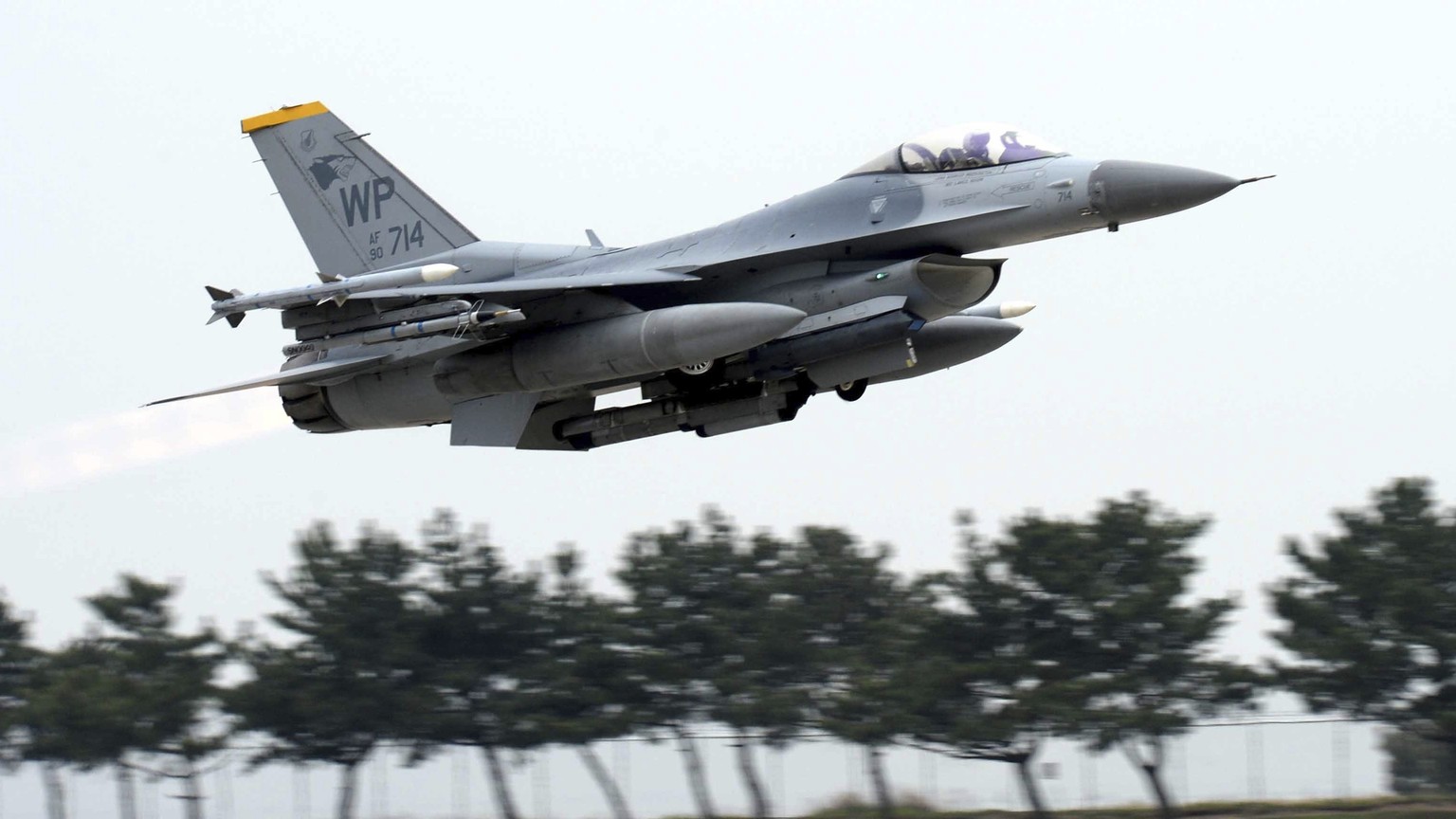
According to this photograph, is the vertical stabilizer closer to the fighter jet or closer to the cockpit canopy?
the fighter jet

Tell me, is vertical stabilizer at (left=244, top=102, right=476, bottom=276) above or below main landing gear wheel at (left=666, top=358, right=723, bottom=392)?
above

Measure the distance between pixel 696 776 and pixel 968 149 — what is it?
53.8ft

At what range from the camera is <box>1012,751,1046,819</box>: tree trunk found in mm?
29094

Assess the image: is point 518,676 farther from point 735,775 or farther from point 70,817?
point 70,817

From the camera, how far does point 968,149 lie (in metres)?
17.3

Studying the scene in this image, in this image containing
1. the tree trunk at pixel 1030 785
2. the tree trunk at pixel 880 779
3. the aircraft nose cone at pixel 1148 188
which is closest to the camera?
the aircraft nose cone at pixel 1148 188

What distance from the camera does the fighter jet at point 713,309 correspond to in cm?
1672

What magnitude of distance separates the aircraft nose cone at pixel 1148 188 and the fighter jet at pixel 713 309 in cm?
2

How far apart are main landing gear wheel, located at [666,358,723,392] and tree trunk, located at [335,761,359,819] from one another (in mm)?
17733

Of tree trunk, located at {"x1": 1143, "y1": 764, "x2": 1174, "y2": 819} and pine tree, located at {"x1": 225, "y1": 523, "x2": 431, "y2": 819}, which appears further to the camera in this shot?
pine tree, located at {"x1": 225, "y1": 523, "x2": 431, "y2": 819}

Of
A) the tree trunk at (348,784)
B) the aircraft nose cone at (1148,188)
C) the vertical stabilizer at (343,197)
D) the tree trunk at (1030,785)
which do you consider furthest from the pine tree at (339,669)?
the aircraft nose cone at (1148,188)

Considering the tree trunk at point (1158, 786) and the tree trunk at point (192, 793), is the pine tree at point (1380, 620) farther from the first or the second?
the tree trunk at point (192, 793)

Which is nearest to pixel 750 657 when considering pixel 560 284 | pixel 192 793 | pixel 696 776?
pixel 696 776

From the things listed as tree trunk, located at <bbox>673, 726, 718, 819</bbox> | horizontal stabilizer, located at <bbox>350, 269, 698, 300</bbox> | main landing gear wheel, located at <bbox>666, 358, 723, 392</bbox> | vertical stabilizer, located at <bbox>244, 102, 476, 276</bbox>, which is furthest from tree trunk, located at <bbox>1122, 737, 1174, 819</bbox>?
vertical stabilizer, located at <bbox>244, 102, 476, 276</bbox>
